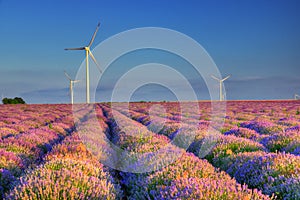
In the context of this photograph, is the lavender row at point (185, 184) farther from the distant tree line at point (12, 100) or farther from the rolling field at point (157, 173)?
the distant tree line at point (12, 100)

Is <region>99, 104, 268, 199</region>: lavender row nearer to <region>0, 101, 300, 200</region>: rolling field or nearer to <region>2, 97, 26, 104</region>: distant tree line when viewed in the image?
<region>0, 101, 300, 200</region>: rolling field

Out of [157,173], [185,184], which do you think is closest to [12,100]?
[157,173]

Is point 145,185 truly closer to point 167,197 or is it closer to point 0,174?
point 167,197

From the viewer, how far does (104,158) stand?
7.91 m

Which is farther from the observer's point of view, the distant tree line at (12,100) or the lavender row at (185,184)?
the distant tree line at (12,100)

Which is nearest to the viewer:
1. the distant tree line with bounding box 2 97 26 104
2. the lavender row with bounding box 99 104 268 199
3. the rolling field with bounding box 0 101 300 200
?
the lavender row with bounding box 99 104 268 199

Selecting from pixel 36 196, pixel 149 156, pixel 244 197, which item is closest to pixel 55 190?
pixel 36 196

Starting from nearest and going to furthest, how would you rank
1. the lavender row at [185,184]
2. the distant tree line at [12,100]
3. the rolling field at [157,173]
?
the lavender row at [185,184] → the rolling field at [157,173] → the distant tree line at [12,100]

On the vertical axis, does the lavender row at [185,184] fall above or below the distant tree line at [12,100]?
below

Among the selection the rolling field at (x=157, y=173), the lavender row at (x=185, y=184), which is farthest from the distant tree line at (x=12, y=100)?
the lavender row at (x=185, y=184)

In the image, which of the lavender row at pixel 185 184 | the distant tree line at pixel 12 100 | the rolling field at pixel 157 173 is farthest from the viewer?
the distant tree line at pixel 12 100

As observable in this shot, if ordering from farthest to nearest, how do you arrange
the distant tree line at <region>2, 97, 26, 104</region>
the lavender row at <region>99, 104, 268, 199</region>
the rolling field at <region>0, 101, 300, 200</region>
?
the distant tree line at <region>2, 97, 26, 104</region> < the rolling field at <region>0, 101, 300, 200</region> < the lavender row at <region>99, 104, 268, 199</region>

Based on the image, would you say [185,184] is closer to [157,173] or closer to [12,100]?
[157,173]

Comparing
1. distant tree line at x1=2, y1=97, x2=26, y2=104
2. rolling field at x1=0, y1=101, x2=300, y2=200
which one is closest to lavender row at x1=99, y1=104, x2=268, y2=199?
rolling field at x1=0, y1=101, x2=300, y2=200
